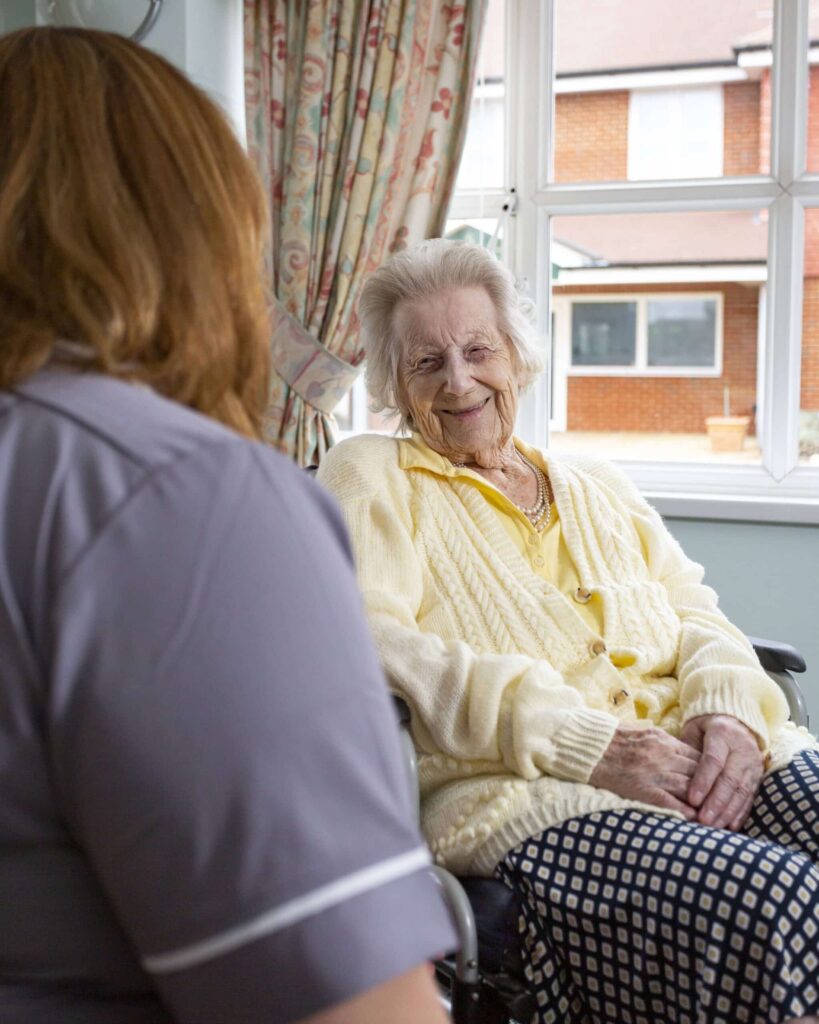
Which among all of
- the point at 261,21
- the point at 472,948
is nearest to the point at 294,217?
the point at 261,21

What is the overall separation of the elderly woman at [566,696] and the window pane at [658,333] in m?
1.04

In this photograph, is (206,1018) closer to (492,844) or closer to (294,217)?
(492,844)

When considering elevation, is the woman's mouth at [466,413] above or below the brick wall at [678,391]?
below

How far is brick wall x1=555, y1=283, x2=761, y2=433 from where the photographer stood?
295 centimetres

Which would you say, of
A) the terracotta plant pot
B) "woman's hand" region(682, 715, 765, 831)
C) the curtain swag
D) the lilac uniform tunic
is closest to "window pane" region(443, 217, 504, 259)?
the curtain swag

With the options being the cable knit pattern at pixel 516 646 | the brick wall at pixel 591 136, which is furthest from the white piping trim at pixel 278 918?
the brick wall at pixel 591 136

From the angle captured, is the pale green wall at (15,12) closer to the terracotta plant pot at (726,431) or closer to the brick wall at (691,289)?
the brick wall at (691,289)

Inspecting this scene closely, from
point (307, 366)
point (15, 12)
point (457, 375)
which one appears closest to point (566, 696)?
point (457, 375)

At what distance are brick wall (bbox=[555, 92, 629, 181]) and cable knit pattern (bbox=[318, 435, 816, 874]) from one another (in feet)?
4.25

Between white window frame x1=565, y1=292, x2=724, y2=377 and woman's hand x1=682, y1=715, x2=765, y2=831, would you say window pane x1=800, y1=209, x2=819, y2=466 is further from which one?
woman's hand x1=682, y1=715, x2=765, y2=831

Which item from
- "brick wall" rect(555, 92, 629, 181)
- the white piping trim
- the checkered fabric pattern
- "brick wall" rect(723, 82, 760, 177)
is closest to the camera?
the white piping trim

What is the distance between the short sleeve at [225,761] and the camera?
0.48 metres

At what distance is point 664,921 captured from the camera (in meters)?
1.33

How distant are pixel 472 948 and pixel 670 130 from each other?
228cm
